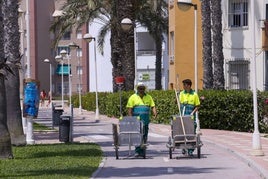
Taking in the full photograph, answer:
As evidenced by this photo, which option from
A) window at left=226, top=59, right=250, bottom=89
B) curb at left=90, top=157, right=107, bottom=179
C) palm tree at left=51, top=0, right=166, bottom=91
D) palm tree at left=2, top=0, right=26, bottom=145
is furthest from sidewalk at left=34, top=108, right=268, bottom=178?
window at left=226, top=59, right=250, bottom=89

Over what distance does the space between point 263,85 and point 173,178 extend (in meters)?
24.2

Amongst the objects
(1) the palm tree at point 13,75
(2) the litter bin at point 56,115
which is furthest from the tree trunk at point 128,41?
(1) the palm tree at point 13,75

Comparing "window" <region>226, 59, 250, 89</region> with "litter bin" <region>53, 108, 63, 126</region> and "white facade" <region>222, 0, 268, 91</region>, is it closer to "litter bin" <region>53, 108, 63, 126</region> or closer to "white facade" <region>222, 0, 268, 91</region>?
"white facade" <region>222, 0, 268, 91</region>

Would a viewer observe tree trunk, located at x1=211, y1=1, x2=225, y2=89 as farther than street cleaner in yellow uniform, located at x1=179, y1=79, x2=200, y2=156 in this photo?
Yes

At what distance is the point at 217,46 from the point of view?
109 feet

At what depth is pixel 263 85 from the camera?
37.8 meters

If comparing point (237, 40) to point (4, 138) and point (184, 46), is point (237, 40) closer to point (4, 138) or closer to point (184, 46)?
point (184, 46)

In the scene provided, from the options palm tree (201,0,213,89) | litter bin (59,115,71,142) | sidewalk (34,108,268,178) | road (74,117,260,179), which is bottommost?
road (74,117,260,179)

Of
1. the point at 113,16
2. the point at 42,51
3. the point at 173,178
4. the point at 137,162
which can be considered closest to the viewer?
the point at 173,178

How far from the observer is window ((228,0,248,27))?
39.4 m

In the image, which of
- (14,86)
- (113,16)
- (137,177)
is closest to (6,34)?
(14,86)

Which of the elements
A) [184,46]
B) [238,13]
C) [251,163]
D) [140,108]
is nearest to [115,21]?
[184,46]

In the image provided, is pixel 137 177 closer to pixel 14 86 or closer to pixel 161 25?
pixel 14 86

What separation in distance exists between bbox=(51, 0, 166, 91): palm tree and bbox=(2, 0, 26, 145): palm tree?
50.9 ft
